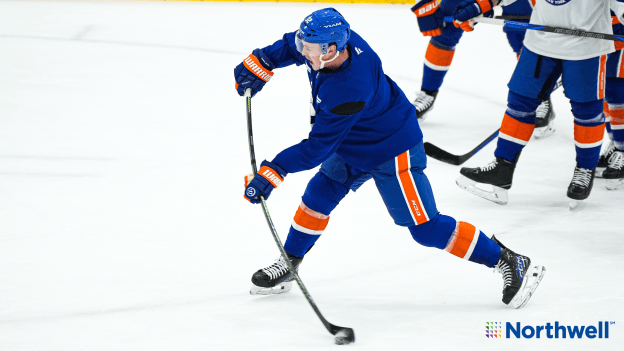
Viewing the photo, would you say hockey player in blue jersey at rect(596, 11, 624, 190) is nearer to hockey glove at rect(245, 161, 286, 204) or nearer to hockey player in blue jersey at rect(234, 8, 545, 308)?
hockey player in blue jersey at rect(234, 8, 545, 308)

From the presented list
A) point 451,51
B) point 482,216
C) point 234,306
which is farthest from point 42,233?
point 451,51

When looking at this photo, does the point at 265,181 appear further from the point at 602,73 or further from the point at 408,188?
the point at 602,73

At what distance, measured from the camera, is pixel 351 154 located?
2.26 m

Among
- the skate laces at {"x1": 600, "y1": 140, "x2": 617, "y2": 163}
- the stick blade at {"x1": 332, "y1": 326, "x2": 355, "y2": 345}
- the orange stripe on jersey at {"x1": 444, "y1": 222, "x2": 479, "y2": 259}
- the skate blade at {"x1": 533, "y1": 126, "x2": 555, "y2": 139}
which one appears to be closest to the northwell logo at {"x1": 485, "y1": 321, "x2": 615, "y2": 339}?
the orange stripe on jersey at {"x1": 444, "y1": 222, "x2": 479, "y2": 259}

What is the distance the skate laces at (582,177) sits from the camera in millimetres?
3202

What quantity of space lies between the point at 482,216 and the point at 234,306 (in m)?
1.34

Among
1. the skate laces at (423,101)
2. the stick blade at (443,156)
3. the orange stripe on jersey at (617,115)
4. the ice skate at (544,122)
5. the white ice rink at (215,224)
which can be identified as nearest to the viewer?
the white ice rink at (215,224)

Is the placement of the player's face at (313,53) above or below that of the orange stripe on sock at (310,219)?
above

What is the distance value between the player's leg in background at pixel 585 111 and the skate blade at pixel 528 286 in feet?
2.95

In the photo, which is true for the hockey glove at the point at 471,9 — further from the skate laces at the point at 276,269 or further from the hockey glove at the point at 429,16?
the skate laces at the point at 276,269

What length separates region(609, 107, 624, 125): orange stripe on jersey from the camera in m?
3.41

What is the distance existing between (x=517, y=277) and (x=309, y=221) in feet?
2.46

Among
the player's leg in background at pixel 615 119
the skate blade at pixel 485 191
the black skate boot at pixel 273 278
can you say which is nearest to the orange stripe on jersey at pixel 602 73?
the player's leg in background at pixel 615 119

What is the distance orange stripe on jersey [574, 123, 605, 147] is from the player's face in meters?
1.65
